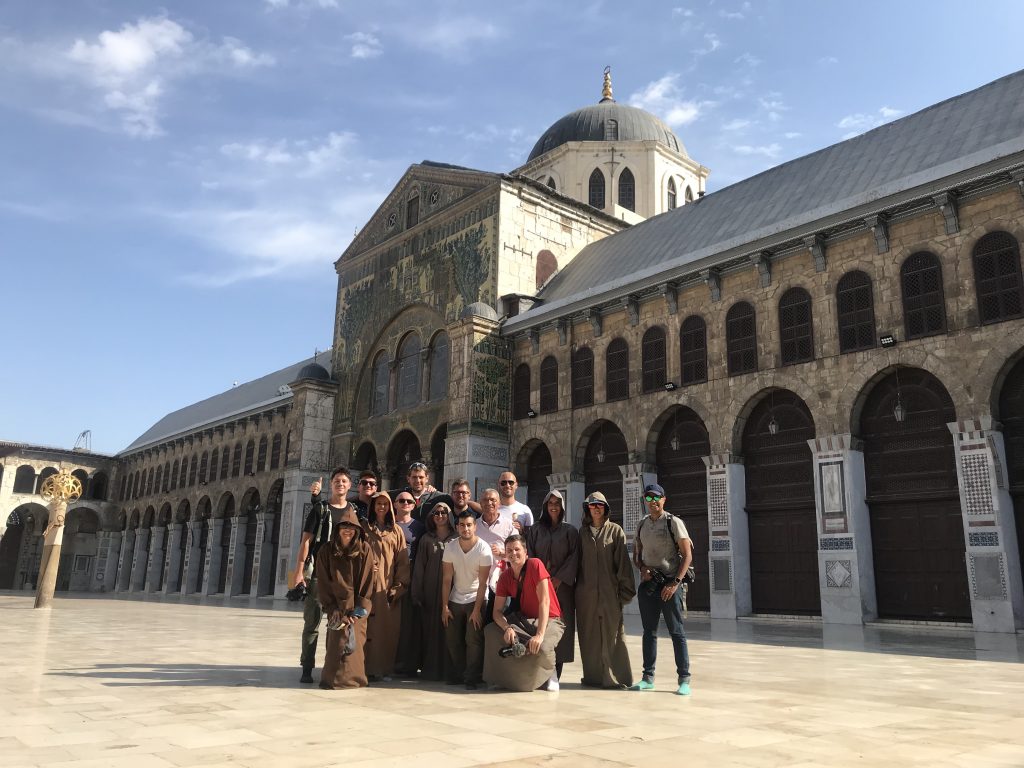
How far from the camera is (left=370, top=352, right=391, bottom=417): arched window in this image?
29.8m

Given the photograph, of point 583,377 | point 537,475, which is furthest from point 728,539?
point 537,475

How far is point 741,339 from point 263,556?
79.4 ft

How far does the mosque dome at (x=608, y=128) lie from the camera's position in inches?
1439

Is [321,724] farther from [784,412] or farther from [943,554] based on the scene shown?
[784,412]

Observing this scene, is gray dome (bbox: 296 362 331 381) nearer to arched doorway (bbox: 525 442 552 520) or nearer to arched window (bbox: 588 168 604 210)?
arched doorway (bbox: 525 442 552 520)

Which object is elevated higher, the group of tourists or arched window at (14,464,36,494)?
arched window at (14,464,36,494)

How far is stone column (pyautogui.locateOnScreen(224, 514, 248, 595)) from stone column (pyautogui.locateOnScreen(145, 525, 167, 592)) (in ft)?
29.9

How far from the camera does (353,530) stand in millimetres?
7379

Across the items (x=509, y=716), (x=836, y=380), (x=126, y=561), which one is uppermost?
(x=836, y=380)

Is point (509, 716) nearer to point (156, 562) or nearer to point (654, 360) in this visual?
point (654, 360)

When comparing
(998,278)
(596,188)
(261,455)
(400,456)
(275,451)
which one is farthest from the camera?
(261,455)

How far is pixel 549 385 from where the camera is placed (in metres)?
24.2

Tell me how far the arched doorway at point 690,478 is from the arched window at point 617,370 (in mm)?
1679

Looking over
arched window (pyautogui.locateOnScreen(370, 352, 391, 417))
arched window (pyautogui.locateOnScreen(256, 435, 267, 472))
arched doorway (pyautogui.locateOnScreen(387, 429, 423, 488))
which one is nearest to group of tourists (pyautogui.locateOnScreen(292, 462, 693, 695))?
arched doorway (pyautogui.locateOnScreen(387, 429, 423, 488))
